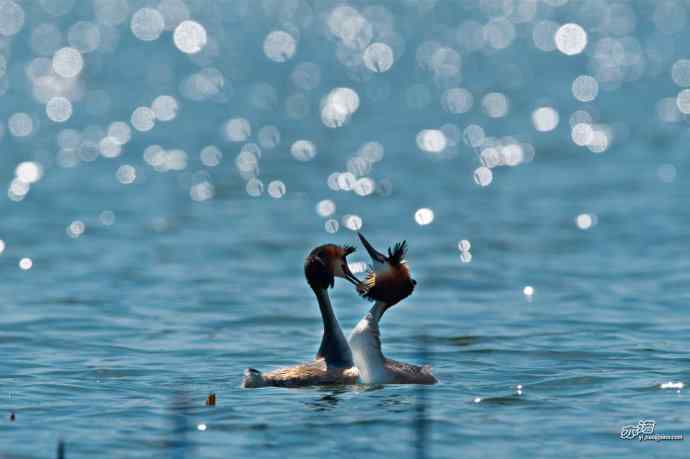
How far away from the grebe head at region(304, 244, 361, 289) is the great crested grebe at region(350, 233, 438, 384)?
29 cm

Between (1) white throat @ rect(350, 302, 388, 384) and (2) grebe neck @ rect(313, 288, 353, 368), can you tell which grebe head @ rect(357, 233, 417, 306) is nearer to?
(1) white throat @ rect(350, 302, 388, 384)

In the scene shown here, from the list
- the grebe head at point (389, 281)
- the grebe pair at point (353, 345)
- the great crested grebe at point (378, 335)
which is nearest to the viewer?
the grebe pair at point (353, 345)

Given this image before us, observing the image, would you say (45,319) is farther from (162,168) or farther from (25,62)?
(25,62)

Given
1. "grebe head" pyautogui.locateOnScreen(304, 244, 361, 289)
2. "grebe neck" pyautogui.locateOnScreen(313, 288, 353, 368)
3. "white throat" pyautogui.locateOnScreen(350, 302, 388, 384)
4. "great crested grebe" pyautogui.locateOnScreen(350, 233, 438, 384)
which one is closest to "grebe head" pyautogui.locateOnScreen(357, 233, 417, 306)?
"great crested grebe" pyautogui.locateOnScreen(350, 233, 438, 384)

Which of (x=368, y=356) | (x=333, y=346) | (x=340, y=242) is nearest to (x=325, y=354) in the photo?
(x=333, y=346)

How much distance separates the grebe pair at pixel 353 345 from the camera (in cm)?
1482

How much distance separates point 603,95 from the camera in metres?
52.9

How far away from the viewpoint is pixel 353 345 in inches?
600

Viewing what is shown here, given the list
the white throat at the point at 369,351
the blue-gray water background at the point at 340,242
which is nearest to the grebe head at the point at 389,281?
the white throat at the point at 369,351

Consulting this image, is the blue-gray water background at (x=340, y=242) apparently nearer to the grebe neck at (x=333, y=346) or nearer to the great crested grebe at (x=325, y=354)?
the great crested grebe at (x=325, y=354)

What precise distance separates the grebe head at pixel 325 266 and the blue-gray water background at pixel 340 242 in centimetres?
135

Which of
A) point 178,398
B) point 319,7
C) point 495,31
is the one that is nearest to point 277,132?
point 178,398

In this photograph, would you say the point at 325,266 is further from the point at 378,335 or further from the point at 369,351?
the point at 369,351

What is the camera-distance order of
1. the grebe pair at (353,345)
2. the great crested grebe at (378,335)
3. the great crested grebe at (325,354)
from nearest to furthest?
the great crested grebe at (325,354)
the grebe pair at (353,345)
the great crested grebe at (378,335)
